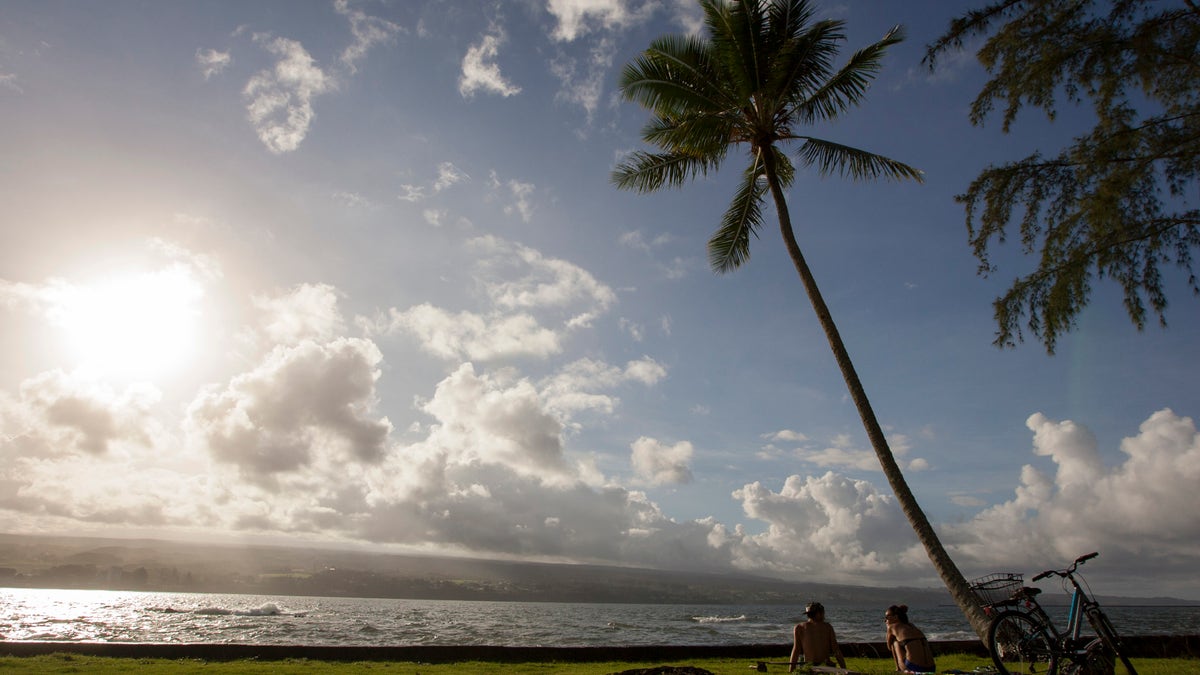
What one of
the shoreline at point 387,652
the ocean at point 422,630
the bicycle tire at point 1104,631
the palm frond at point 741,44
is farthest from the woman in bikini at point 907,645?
the ocean at point 422,630

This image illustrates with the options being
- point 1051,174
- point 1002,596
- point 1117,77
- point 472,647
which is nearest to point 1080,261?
point 1051,174

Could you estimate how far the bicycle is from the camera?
21.3ft

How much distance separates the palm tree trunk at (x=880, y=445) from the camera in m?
9.45

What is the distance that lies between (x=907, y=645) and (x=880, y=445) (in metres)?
3.43

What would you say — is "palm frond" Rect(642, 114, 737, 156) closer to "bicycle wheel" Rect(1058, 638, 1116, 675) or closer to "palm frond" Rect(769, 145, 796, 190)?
"palm frond" Rect(769, 145, 796, 190)

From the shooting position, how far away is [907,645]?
8930 mm

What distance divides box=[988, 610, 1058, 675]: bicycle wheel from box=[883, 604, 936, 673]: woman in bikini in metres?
1.38

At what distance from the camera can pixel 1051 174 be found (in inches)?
419

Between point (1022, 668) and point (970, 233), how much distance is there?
753cm

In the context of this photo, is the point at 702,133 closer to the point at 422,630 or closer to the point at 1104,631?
the point at 1104,631

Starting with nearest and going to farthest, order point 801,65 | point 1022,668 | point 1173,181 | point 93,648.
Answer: point 1022,668 < point 1173,181 < point 801,65 < point 93,648

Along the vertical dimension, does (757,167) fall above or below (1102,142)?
above

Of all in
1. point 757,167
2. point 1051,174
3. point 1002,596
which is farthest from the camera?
point 757,167

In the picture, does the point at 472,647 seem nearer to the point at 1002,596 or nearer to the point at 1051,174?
the point at 1002,596
